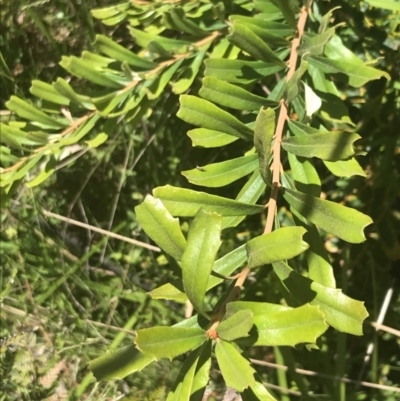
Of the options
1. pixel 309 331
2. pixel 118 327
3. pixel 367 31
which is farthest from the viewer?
pixel 118 327

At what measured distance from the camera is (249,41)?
1.99 feet

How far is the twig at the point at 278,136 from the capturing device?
0.50 metres

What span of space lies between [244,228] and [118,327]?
1.18 feet

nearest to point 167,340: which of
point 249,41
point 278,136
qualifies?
point 278,136

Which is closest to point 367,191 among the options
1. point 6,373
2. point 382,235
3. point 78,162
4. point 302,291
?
point 382,235

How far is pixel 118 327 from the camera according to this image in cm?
112

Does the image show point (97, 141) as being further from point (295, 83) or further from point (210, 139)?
point (295, 83)

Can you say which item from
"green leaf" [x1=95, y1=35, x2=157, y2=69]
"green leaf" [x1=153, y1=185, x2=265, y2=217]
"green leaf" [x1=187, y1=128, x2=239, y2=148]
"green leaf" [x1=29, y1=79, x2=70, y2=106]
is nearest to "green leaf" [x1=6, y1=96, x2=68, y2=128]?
"green leaf" [x1=29, y1=79, x2=70, y2=106]

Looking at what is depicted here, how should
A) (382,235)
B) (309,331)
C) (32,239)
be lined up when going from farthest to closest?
(32,239) → (382,235) → (309,331)

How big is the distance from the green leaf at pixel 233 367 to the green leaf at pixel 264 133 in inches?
6.7

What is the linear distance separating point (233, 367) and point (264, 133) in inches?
8.2

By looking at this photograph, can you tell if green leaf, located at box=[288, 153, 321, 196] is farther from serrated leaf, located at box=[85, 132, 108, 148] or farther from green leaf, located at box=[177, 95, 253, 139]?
serrated leaf, located at box=[85, 132, 108, 148]

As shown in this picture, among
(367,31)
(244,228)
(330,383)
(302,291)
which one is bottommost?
(330,383)

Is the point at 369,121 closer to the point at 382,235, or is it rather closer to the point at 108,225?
the point at 382,235
